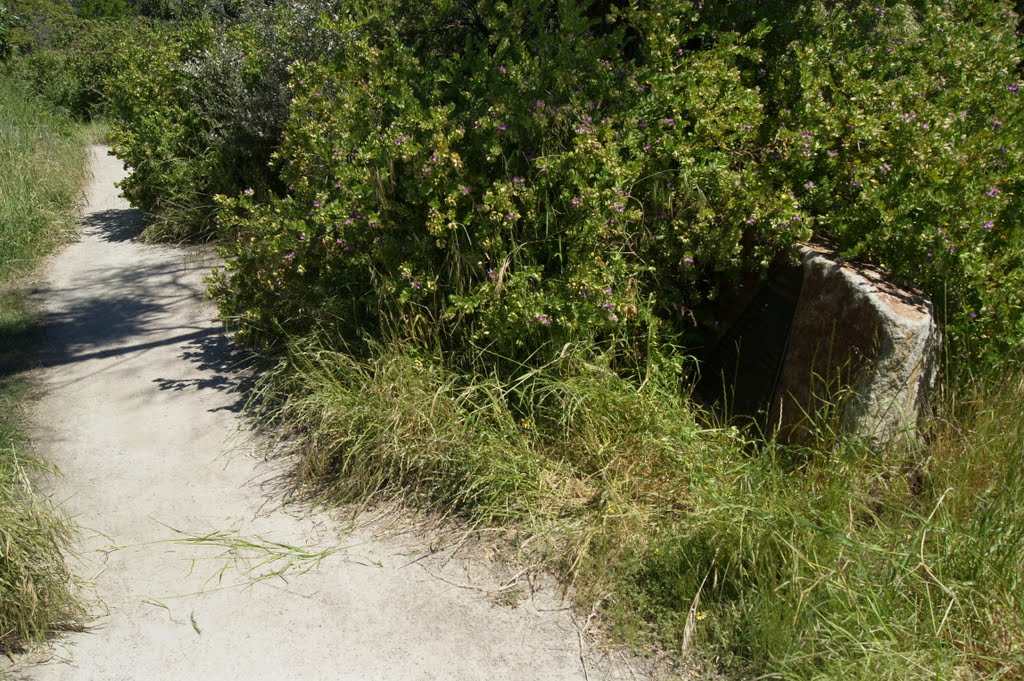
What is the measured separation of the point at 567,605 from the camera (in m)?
3.90

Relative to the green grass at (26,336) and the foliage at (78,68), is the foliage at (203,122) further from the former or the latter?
the foliage at (78,68)

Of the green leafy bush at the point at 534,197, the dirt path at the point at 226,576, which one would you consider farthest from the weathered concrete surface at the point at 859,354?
the dirt path at the point at 226,576

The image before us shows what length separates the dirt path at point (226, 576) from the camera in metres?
3.61

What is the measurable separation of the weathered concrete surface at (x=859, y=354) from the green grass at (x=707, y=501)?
150mm

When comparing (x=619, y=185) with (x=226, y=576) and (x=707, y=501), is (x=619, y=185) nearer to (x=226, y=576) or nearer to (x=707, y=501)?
(x=707, y=501)

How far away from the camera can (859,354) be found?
425 cm

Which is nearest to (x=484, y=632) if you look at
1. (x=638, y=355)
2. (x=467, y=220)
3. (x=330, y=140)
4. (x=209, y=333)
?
(x=638, y=355)

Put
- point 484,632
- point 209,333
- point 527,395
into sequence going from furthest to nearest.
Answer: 1. point 209,333
2. point 527,395
3. point 484,632

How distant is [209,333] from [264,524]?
255 cm

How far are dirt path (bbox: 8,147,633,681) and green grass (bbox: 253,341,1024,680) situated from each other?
30cm

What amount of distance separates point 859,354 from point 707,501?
3.27ft

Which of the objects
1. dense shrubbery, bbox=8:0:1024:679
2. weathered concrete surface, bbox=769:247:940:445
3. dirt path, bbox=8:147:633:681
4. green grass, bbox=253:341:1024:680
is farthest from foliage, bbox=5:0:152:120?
weathered concrete surface, bbox=769:247:940:445

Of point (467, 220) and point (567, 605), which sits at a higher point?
point (467, 220)

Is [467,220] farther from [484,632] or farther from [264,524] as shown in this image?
[484,632]
